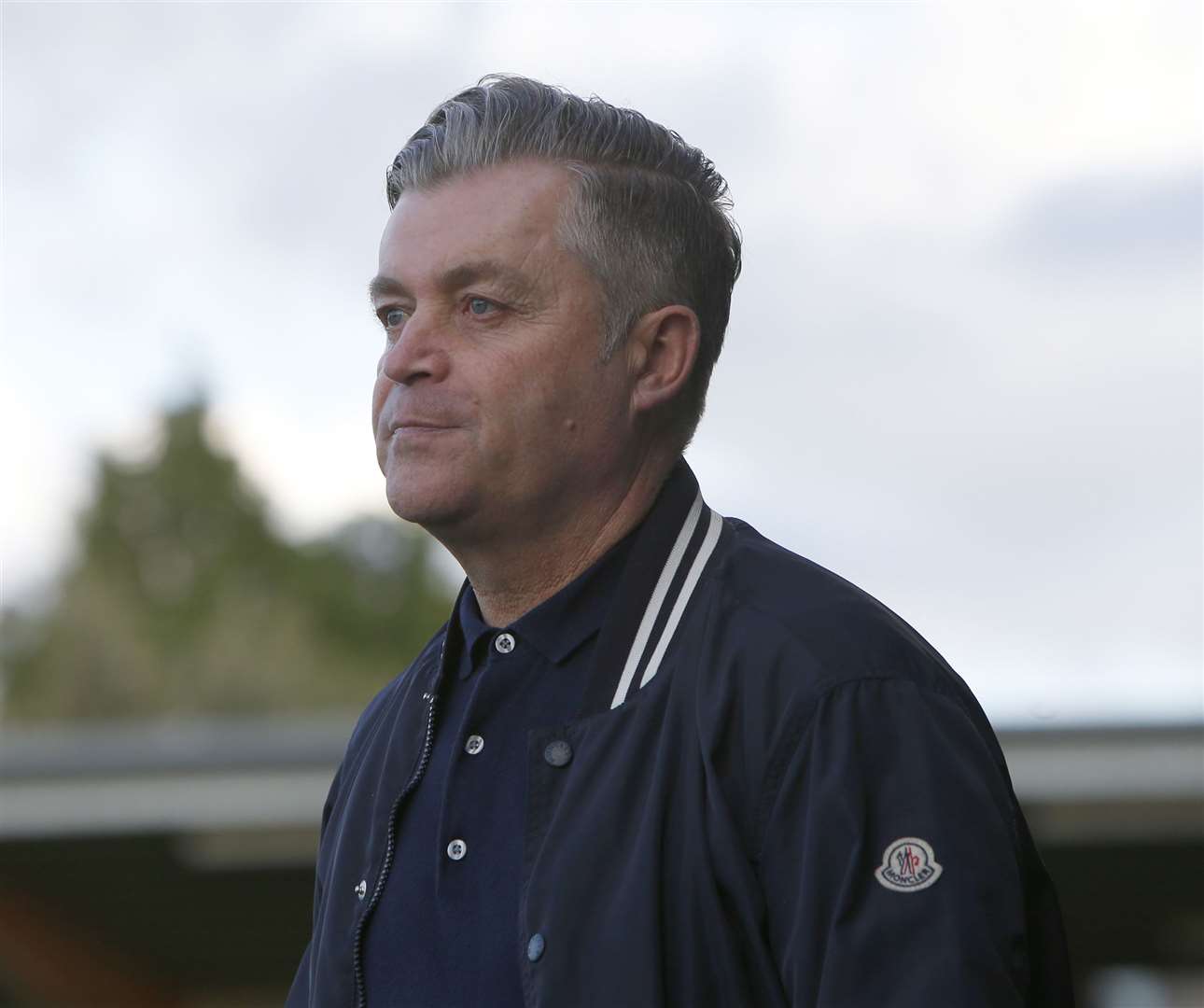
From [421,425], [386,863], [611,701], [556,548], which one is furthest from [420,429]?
[386,863]

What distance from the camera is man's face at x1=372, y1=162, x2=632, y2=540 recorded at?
2326 millimetres

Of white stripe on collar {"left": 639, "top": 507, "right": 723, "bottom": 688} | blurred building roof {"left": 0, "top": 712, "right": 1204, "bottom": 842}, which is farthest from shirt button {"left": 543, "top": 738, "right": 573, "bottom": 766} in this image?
blurred building roof {"left": 0, "top": 712, "right": 1204, "bottom": 842}

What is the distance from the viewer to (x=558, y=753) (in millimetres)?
2129

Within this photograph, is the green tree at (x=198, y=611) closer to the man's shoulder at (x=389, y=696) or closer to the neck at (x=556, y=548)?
the man's shoulder at (x=389, y=696)

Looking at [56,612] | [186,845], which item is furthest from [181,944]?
[56,612]

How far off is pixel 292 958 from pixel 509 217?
12333mm

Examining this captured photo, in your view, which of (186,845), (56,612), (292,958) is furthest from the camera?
(56,612)

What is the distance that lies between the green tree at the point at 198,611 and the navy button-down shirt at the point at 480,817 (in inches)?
1921

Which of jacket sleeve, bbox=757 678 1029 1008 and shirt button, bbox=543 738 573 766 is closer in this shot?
jacket sleeve, bbox=757 678 1029 1008

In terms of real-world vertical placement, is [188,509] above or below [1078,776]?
above

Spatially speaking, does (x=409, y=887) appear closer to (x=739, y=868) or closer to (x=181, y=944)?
(x=739, y=868)

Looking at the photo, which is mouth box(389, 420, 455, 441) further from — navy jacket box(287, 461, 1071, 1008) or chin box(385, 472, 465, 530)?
navy jacket box(287, 461, 1071, 1008)

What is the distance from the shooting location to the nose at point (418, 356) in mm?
2344

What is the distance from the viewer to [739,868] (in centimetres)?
195
